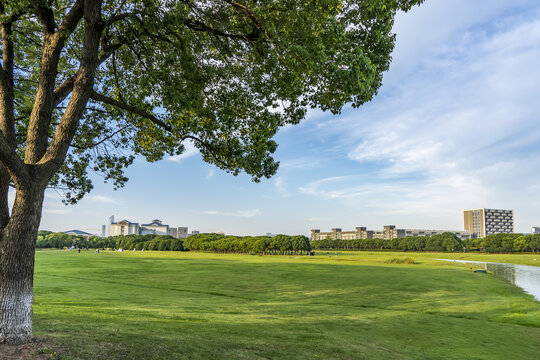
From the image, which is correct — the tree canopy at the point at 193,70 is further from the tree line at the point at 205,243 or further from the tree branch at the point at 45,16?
the tree line at the point at 205,243

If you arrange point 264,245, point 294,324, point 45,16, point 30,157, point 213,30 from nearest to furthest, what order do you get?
point 30,157
point 45,16
point 213,30
point 294,324
point 264,245

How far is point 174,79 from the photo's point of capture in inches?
431

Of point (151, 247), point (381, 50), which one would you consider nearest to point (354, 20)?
point (381, 50)

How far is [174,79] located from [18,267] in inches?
262

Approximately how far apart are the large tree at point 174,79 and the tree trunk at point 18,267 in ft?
0.08

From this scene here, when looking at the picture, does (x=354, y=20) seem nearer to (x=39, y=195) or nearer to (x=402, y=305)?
(x=39, y=195)

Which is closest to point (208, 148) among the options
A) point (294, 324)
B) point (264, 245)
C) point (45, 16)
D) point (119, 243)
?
point (45, 16)

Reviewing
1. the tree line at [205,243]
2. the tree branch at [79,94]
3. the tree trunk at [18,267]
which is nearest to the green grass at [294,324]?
the tree trunk at [18,267]

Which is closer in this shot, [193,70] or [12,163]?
[12,163]

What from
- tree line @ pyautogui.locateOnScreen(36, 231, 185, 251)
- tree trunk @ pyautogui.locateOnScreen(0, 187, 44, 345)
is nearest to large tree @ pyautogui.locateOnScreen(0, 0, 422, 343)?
tree trunk @ pyautogui.locateOnScreen(0, 187, 44, 345)

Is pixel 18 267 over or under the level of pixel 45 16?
under

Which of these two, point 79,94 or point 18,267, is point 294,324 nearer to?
point 18,267

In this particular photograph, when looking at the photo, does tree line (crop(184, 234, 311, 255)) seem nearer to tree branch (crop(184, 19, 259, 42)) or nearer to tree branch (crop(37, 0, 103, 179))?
tree branch (crop(184, 19, 259, 42))

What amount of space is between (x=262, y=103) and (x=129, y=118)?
6.22 m
